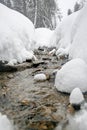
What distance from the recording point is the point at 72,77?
4.55 metres

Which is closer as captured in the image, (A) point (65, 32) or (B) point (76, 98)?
(B) point (76, 98)

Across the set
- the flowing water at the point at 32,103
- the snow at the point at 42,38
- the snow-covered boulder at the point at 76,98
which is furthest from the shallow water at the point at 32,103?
the snow at the point at 42,38

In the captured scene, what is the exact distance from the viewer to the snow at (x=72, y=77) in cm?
441

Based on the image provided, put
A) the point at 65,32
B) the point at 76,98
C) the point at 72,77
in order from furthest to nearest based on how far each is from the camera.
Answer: the point at 65,32
the point at 72,77
the point at 76,98

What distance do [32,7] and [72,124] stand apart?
1001 inches

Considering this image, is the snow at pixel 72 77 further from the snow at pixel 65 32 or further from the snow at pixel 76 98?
the snow at pixel 65 32

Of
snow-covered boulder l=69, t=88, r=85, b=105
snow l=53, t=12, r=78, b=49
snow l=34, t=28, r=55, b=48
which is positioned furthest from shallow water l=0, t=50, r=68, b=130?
snow l=34, t=28, r=55, b=48

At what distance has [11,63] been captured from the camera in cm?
699

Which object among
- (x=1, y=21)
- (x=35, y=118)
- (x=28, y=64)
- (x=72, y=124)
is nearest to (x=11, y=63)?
(x=28, y=64)

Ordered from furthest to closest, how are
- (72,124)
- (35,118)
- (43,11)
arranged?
(43,11) < (35,118) < (72,124)

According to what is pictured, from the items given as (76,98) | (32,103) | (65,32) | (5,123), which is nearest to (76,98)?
(76,98)

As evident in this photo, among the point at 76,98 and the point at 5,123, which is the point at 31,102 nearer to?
the point at 5,123

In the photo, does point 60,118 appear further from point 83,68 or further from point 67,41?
point 67,41

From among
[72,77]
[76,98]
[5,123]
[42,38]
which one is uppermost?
[72,77]
